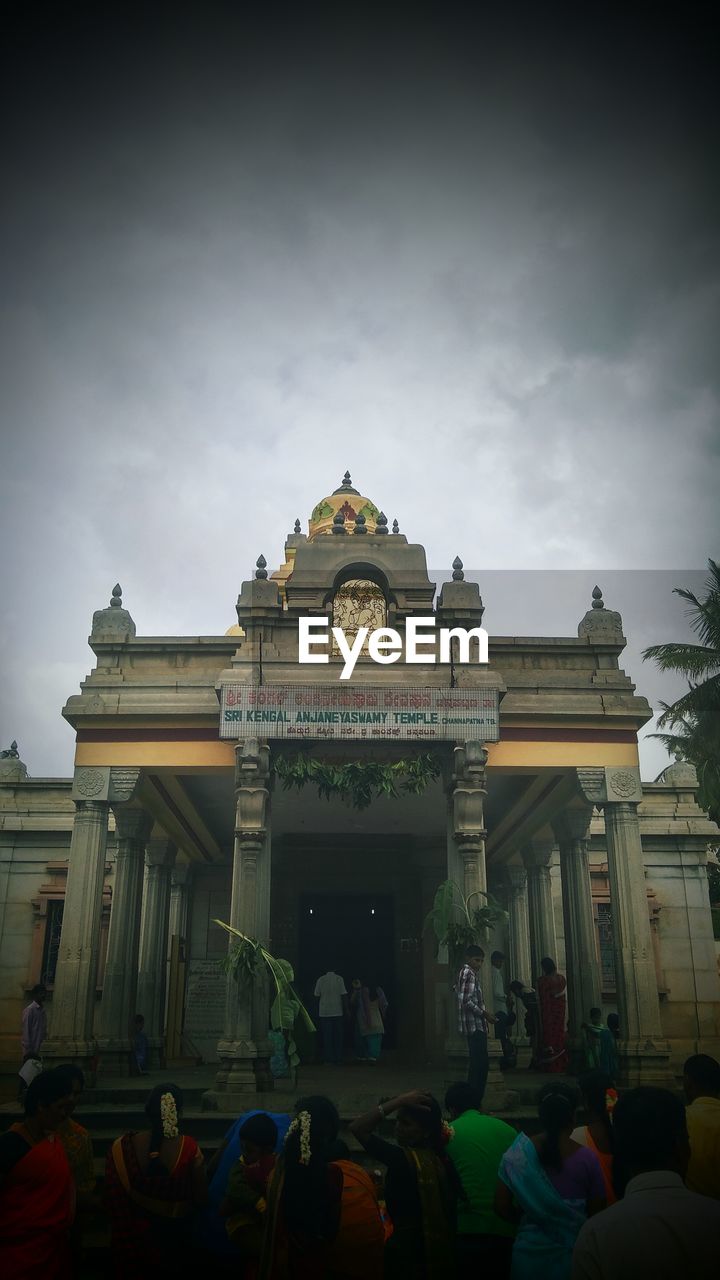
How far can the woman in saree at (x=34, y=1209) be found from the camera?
184 inches

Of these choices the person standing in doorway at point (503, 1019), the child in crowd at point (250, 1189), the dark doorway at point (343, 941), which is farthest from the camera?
the dark doorway at point (343, 941)

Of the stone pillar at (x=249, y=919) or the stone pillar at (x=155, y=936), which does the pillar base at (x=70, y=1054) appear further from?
the stone pillar at (x=155, y=936)

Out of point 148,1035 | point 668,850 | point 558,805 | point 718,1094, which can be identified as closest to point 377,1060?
point 148,1035

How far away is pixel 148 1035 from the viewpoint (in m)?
16.7

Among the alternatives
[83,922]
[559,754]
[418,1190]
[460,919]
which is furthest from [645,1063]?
[418,1190]

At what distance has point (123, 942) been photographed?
49.8 feet

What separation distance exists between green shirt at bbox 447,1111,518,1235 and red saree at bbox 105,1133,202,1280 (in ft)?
4.69

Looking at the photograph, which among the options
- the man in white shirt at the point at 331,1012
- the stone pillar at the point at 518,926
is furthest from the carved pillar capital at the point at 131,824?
the stone pillar at the point at 518,926

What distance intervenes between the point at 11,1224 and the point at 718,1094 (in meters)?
3.75

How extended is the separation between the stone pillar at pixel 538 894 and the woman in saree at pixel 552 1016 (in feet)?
9.25

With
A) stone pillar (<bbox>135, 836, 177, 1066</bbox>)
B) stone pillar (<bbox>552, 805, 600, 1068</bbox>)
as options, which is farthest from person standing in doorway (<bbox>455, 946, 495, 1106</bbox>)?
stone pillar (<bbox>135, 836, 177, 1066</bbox>)

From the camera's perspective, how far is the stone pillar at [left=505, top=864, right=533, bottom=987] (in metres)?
19.1

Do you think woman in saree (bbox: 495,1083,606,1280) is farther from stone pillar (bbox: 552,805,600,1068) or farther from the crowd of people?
stone pillar (bbox: 552,805,600,1068)

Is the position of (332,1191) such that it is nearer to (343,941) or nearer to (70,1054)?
(70,1054)
